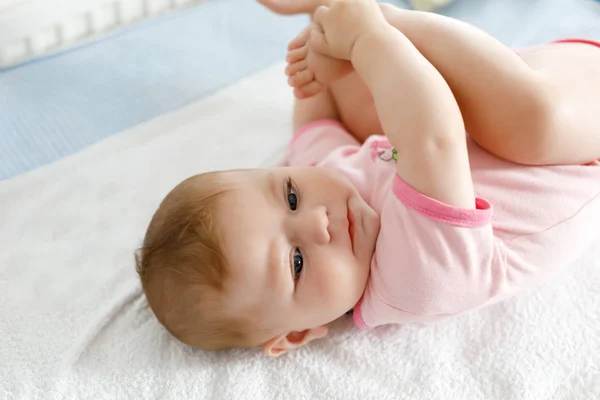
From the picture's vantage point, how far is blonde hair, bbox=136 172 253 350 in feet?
2.67

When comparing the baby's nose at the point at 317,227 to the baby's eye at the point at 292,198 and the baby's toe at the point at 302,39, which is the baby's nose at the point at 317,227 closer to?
the baby's eye at the point at 292,198

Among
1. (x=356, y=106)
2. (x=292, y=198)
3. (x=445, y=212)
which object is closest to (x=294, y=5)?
(x=356, y=106)

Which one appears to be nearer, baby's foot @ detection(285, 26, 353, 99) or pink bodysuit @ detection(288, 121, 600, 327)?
pink bodysuit @ detection(288, 121, 600, 327)

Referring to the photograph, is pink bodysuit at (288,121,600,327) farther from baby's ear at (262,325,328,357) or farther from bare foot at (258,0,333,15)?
bare foot at (258,0,333,15)

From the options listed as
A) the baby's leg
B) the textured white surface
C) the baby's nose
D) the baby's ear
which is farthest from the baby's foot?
the textured white surface

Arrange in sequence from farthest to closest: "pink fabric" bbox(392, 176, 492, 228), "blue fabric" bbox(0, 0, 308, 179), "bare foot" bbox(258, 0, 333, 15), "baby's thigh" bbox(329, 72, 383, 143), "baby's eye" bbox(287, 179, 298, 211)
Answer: "blue fabric" bbox(0, 0, 308, 179), "baby's thigh" bbox(329, 72, 383, 143), "bare foot" bbox(258, 0, 333, 15), "baby's eye" bbox(287, 179, 298, 211), "pink fabric" bbox(392, 176, 492, 228)

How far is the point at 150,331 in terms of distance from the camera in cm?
97

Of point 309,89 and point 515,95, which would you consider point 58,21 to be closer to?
point 309,89

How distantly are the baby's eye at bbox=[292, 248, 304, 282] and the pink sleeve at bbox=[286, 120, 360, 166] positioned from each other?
29cm

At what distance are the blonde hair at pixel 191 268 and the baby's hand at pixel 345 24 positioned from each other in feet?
0.81

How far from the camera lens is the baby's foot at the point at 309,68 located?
930 millimetres

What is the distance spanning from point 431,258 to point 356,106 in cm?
44

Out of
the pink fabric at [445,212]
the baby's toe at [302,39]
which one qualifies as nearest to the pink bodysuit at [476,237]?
the pink fabric at [445,212]

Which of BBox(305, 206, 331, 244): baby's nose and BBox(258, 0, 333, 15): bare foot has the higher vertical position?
BBox(258, 0, 333, 15): bare foot
